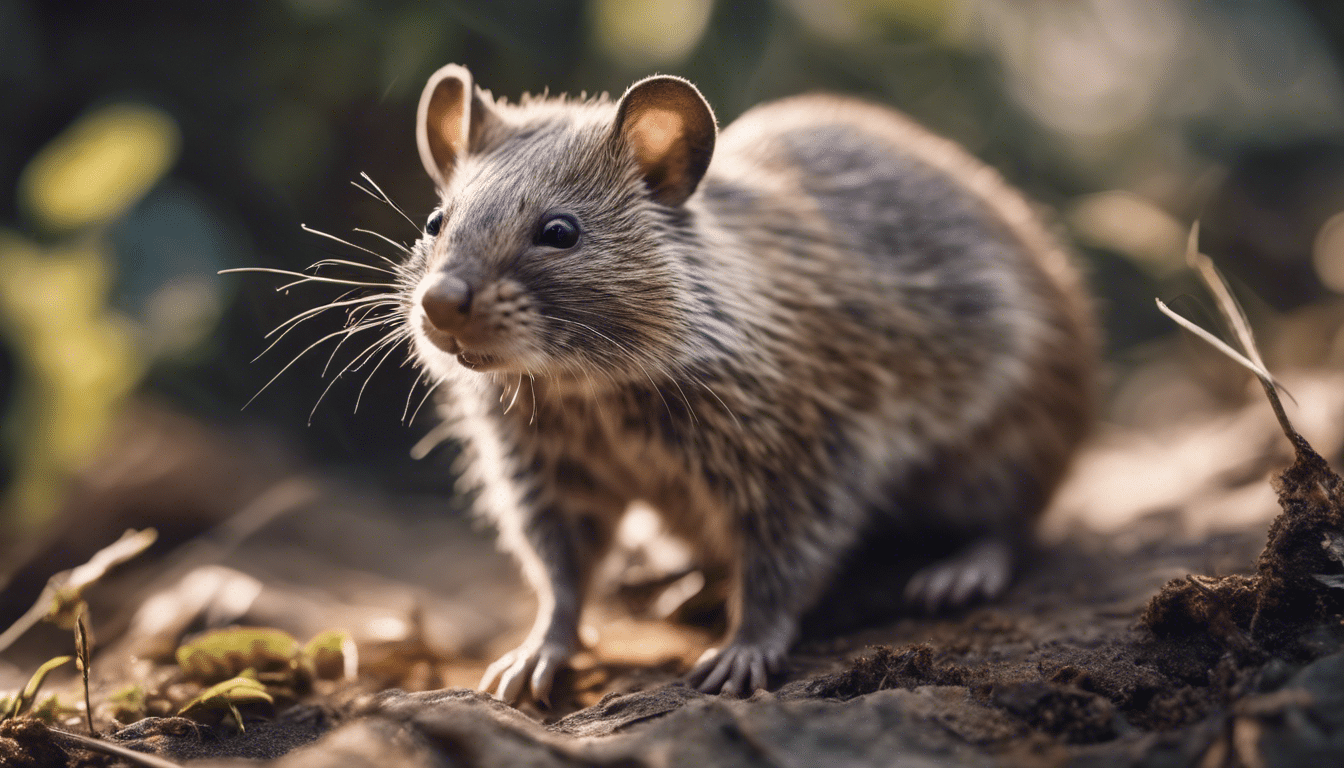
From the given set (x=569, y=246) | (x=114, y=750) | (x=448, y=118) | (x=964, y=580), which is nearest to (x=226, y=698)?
(x=114, y=750)

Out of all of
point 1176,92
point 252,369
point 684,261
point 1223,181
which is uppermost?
point 1176,92

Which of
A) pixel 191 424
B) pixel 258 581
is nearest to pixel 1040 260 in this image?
pixel 258 581

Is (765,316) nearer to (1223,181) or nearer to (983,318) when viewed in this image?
(983,318)

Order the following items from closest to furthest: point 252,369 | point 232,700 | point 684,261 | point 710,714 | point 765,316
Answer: point 710,714 → point 232,700 → point 684,261 → point 765,316 → point 252,369

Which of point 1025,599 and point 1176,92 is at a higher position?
point 1176,92

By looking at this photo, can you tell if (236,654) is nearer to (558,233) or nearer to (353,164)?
(558,233)

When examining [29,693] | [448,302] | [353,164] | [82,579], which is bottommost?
[29,693]
